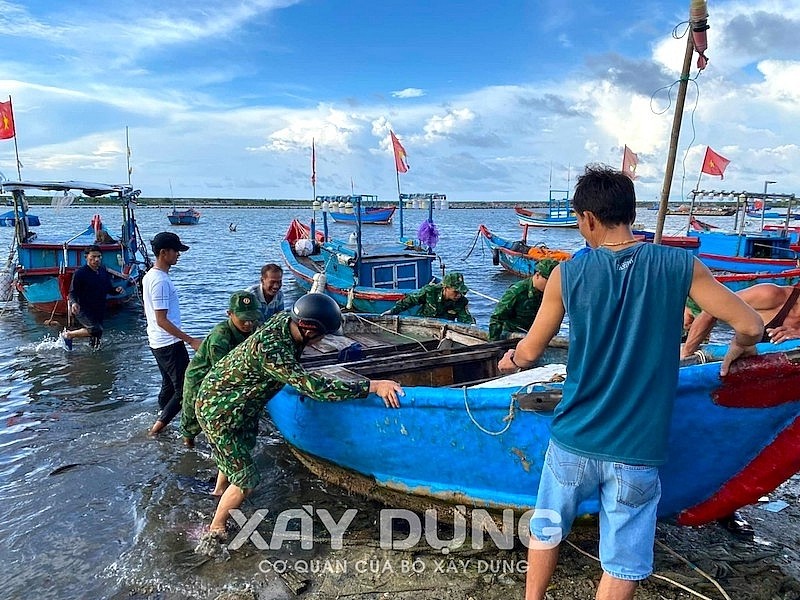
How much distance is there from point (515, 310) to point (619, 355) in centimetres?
455

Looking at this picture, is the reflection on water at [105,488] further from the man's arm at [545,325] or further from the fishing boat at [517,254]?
the fishing boat at [517,254]

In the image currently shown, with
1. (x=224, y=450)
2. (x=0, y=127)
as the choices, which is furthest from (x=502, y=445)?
(x=0, y=127)

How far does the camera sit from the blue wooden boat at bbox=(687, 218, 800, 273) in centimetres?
1739

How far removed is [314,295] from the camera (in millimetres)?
3752

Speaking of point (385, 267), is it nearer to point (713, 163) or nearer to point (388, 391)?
point (388, 391)

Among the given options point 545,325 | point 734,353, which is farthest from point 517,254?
point 545,325

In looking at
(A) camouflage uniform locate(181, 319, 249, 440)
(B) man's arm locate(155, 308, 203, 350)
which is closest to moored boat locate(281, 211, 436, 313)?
(B) man's arm locate(155, 308, 203, 350)

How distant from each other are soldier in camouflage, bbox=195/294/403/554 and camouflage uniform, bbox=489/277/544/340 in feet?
9.80

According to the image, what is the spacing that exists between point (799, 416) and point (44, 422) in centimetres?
→ 785

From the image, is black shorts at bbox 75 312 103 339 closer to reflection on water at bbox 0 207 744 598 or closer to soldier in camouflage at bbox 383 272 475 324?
reflection on water at bbox 0 207 744 598

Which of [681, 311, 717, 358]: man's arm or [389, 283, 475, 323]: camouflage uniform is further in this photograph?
[389, 283, 475, 323]: camouflage uniform

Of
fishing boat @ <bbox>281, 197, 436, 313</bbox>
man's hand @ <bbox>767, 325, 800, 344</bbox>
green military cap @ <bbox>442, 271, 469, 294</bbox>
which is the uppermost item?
man's hand @ <bbox>767, 325, 800, 344</bbox>

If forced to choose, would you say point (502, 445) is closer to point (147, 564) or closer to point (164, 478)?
point (147, 564)

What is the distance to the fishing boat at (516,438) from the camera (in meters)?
3.04
